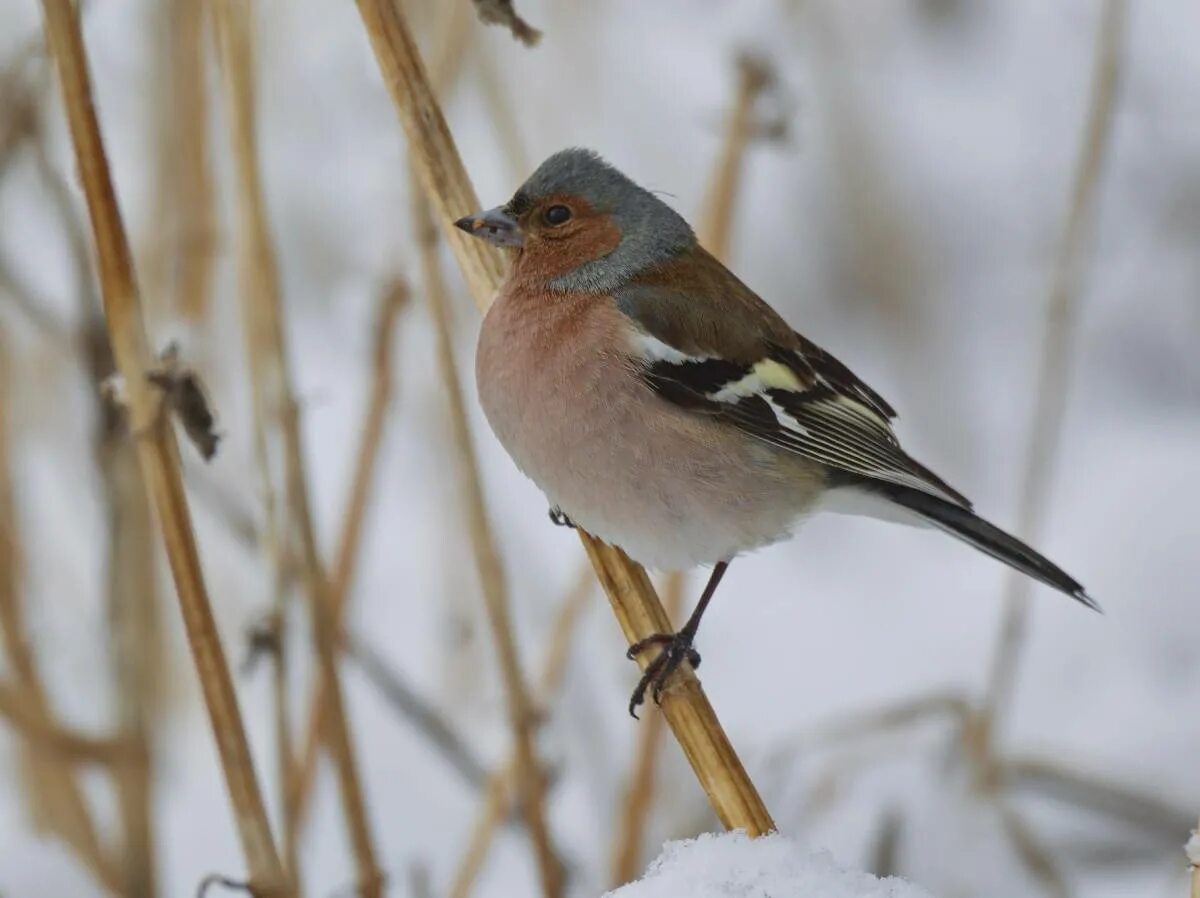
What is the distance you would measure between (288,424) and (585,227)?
2.07 feet

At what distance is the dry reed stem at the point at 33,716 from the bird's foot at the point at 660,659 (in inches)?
49.9

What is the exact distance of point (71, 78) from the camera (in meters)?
1.78

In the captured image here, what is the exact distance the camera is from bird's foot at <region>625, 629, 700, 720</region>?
2.07m

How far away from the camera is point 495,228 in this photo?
237 cm

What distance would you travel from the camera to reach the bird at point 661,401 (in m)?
2.34

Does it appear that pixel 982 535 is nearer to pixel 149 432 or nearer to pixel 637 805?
pixel 637 805

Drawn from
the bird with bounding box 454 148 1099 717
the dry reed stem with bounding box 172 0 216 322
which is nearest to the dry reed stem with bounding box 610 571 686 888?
the bird with bounding box 454 148 1099 717

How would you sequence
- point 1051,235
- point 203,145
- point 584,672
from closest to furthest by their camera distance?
point 203,145 → point 584,672 → point 1051,235

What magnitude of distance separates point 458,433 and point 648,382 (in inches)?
14.0

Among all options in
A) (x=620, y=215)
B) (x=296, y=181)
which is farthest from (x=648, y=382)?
(x=296, y=181)

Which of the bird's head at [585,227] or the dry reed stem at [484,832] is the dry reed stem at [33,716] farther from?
the bird's head at [585,227]

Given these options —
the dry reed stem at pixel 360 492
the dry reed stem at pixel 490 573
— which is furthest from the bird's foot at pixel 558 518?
the dry reed stem at pixel 360 492

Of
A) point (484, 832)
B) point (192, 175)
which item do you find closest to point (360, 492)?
point (484, 832)

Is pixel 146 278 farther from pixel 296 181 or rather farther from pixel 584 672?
pixel 296 181
